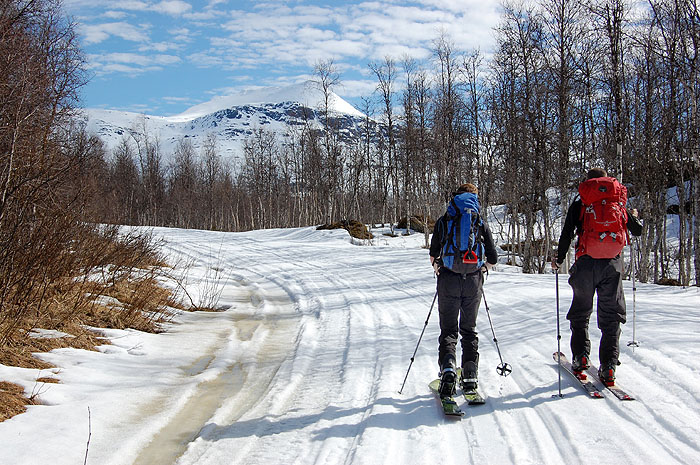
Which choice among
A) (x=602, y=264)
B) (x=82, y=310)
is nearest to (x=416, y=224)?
(x=82, y=310)

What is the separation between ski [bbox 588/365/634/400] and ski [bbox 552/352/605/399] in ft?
0.34

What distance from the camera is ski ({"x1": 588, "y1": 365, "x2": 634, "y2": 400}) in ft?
14.1

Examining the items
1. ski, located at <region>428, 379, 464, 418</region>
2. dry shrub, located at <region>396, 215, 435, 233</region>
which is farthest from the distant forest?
ski, located at <region>428, 379, 464, 418</region>

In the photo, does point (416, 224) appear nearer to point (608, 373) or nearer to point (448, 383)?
point (608, 373)

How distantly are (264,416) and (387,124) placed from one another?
34136 millimetres

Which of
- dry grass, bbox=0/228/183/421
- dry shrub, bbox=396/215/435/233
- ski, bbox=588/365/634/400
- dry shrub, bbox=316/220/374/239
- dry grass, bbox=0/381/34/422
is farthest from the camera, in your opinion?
dry shrub, bbox=396/215/435/233

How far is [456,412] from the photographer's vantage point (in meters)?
4.12

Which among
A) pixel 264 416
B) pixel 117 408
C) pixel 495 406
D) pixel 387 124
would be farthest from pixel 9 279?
pixel 387 124

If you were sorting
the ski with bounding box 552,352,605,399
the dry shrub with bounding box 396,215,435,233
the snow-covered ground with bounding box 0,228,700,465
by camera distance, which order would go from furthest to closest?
the dry shrub with bounding box 396,215,435,233
the ski with bounding box 552,352,605,399
the snow-covered ground with bounding box 0,228,700,465

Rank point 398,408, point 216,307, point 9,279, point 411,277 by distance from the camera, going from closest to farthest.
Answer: point 398,408
point 9,279
point 216,307
point 411,277

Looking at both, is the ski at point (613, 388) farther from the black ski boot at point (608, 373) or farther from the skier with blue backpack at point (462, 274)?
the skier with blue backpack at point (462, 274)

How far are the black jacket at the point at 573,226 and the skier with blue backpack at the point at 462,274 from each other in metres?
0.87

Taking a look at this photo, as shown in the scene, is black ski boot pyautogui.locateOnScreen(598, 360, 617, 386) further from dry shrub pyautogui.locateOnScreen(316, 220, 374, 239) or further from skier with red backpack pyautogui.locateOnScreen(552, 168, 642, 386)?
dry shrub pyautogui.locateOnScreen(316, 220, 374, 239)

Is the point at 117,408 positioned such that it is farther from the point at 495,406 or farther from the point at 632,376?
the point at 632,376
